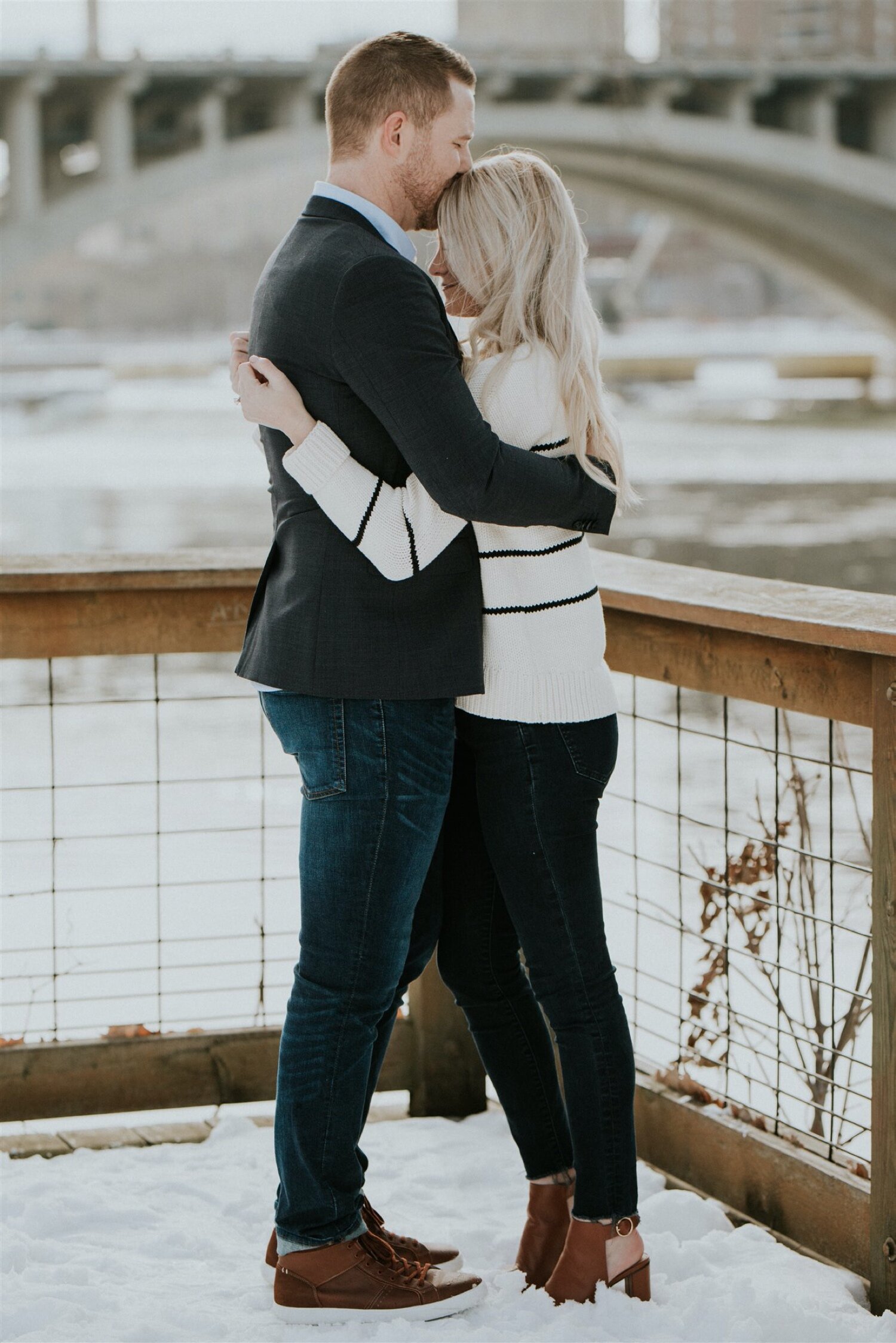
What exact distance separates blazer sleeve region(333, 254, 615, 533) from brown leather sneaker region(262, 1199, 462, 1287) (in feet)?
3.19

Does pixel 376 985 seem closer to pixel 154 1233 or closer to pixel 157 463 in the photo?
pixel 154 1233

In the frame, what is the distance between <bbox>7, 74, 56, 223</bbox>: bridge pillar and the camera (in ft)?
89.7

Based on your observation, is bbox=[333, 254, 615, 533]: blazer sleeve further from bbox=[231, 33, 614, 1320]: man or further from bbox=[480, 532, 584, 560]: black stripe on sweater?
bbox=[480, 532, 584, 560]: black stripe on sweater

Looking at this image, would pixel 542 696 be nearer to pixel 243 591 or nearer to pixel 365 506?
pixel 365 506

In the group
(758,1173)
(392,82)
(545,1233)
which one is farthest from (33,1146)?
(392,82)

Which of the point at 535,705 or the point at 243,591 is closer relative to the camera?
the point at 535,705

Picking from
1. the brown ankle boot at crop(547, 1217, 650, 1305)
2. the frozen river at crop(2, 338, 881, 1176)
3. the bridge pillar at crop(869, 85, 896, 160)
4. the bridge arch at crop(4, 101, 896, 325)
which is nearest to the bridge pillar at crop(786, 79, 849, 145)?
the bridge arch at crop(4, 101, 896, 325)

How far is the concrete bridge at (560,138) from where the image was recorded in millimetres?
28297

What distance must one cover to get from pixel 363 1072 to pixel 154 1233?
1.77 feet

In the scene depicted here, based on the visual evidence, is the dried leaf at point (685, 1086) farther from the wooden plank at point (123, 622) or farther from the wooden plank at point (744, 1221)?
the wooden plank at point (123, 622)

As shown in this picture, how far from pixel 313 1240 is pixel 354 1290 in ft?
0.27

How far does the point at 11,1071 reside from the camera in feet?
8.61

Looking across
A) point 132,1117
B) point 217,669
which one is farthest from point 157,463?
point 132,1117

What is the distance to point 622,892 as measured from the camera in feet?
13.8
